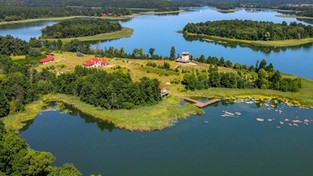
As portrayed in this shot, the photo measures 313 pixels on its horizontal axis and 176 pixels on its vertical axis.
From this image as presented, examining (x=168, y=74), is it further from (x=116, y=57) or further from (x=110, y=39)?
(x=110, y=39)

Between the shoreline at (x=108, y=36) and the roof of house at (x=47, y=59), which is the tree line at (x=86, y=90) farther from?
the shoreline at (x=108, y=36)

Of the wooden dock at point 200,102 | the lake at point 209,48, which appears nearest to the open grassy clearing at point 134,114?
the wooden dock at point 200,102

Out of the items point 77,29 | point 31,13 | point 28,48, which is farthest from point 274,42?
point 31,13

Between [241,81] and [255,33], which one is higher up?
[255,33]

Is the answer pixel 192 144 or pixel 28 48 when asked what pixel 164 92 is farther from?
pixel 28 48

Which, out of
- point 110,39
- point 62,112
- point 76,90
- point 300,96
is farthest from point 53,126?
point 110,39

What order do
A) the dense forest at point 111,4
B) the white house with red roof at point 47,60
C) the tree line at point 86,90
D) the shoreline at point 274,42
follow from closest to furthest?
the tree line at point 86,90 < the white house with red roof at point 47,60 < the shoreline at point 274,42 < the dense forest at point 111,4
